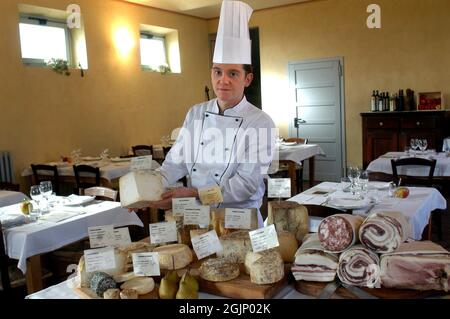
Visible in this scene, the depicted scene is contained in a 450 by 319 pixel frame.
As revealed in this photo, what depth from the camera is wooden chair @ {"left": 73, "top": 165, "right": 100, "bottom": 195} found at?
4.50 m

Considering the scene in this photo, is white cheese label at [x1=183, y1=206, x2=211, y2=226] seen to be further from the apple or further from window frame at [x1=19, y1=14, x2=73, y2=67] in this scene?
window frame at [x1=19, y1=14, x2=73, y2=67]

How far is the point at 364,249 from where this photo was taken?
115cm

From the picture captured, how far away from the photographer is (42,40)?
232 inches

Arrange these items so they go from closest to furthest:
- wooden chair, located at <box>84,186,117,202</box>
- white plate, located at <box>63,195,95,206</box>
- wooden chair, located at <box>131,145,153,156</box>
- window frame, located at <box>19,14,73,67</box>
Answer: white plate, located at <box>63,195,95,206</box>, wooden chair, located at <box>84,186,117,202</box>, window frame, located at <box>19,14,73,67</box>, wooden chair, located at <box>131,145,153,156</box>

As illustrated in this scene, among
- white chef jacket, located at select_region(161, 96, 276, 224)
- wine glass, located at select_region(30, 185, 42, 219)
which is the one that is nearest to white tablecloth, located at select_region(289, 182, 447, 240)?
white chef jacket, located at select_region(161, 96, 276, 224)

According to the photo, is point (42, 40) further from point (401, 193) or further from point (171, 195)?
point (171, 195)

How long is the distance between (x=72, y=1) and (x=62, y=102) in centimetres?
140

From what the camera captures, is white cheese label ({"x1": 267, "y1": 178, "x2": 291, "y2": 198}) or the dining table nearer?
white cheese label ({"x1": 267, "y1": 178, "x2": 291, "y2": 198})

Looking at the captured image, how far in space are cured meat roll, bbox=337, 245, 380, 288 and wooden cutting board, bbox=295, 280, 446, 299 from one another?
20 mm

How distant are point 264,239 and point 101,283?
0.46 m

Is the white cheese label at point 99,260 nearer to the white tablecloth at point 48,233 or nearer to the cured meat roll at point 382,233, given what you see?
the cured meat roll at point 382,233

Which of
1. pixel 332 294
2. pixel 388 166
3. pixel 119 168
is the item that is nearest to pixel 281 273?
pixel 332 294

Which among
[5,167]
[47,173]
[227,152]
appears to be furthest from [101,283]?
[5,167]
